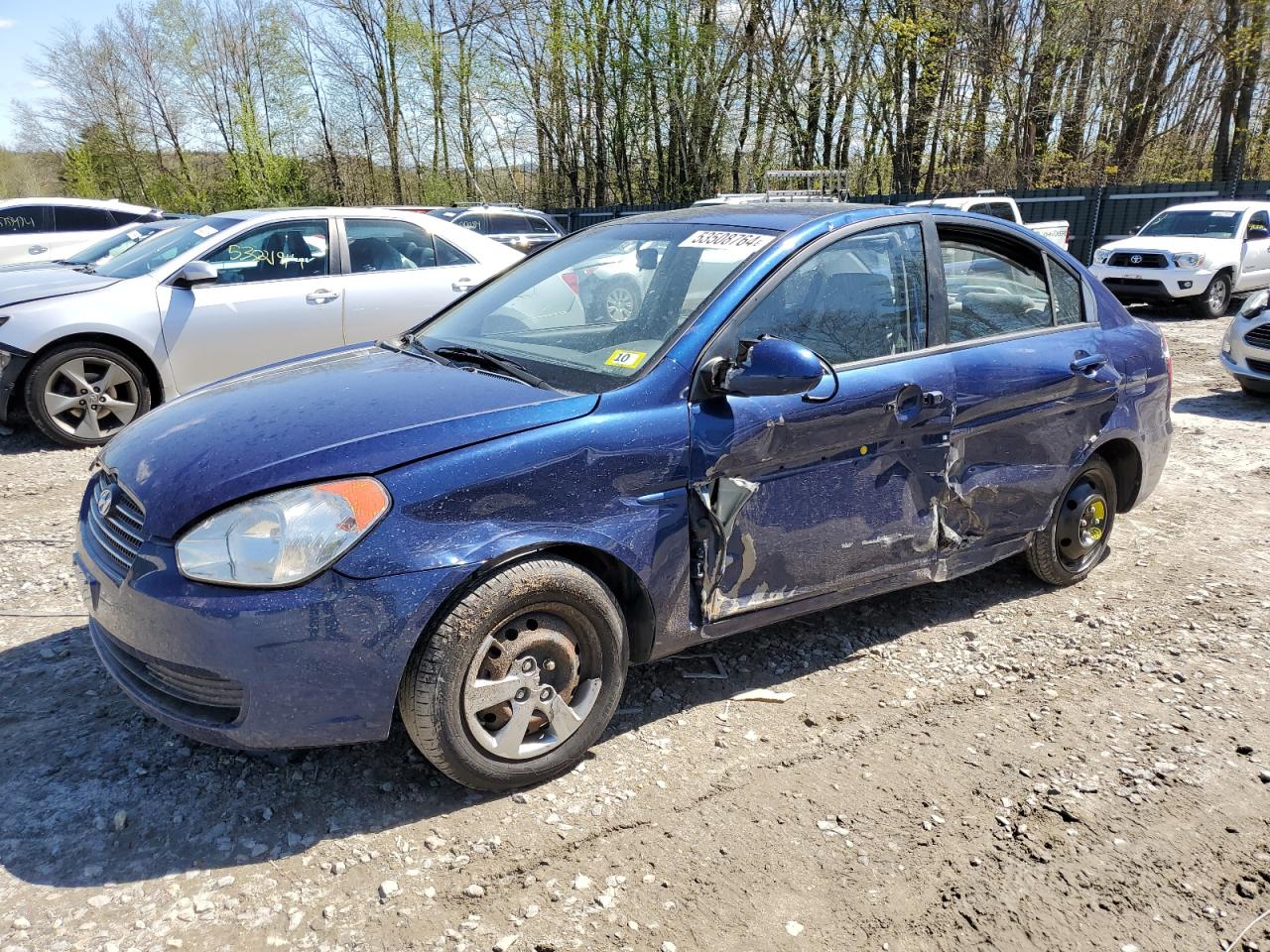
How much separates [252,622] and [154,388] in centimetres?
518

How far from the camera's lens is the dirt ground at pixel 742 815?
243 centimetres

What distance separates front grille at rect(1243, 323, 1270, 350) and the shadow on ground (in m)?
7.22

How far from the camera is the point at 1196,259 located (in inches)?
568

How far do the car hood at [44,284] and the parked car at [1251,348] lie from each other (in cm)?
958

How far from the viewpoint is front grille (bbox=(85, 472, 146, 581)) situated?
270 cm

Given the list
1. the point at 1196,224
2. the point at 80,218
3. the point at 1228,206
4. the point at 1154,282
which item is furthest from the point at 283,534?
the point at 1228,206

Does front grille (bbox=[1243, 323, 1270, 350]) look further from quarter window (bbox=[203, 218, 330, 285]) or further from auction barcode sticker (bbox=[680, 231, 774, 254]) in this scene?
quarter window (bbox=[203, 218, 330, 285])

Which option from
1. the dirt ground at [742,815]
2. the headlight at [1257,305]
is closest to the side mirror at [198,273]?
the dirt ground at [742,815]

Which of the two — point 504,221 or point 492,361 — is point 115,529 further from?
point 504,221

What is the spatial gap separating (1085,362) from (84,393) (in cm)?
635

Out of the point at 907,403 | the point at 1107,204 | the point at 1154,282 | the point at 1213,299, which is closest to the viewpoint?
the point at 907,403

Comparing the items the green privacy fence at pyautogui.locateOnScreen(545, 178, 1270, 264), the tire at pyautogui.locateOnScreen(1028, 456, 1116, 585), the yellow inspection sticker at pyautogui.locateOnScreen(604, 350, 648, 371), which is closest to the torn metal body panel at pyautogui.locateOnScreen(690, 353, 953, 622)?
the yellow inspection sticker at pyautogui.locateOnScreen(604, 350, 648, 371)

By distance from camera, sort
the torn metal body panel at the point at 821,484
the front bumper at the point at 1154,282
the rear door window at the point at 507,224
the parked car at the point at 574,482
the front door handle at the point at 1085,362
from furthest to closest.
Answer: the rear door window at the point at 507,224 < the front bumper at the point at 1154,282 < the front door handle at the point at 1085,362 < the torn metal body panel at the point at 821,484 < the parked car at the point at 574,482

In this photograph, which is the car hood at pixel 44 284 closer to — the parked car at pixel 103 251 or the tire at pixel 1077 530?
the parked car at pixel 103 251
